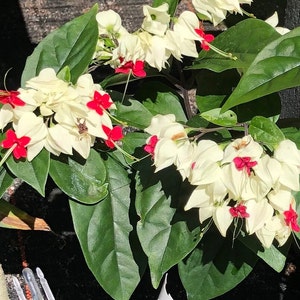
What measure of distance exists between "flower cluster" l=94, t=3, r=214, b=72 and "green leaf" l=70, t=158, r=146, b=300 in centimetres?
22

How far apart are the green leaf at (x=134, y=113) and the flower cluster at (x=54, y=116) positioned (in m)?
0.13

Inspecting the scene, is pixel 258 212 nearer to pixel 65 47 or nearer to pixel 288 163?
pixel 288 163

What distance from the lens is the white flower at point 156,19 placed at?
1.13m

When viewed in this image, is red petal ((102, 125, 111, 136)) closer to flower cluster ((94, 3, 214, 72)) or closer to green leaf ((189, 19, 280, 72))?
flower cluster ((94, 3, 214, 72))

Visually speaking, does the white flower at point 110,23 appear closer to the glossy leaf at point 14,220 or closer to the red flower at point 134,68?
the red flower at point 134,68

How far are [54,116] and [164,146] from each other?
185 mm

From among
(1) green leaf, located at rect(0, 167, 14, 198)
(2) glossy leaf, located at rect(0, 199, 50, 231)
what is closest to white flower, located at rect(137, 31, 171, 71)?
(1) green leaf, located at rect(0, 167, 14, 198)

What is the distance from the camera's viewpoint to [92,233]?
1253 millimetres

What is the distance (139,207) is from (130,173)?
11cm

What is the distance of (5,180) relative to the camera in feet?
3.87

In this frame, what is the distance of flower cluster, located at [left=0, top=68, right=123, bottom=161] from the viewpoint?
108 cm

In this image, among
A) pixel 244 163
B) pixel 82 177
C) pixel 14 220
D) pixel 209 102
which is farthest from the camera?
pixel 14 220

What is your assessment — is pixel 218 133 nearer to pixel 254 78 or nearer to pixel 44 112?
pixel 254 78

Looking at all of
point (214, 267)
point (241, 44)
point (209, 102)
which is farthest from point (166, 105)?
point (214, 267)
